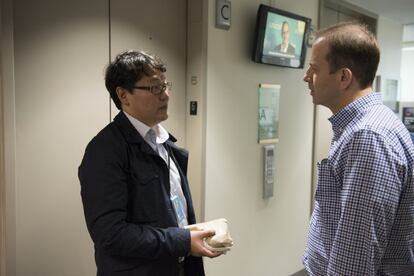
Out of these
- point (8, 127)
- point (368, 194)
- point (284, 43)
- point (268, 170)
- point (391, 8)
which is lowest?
point (268, 170)

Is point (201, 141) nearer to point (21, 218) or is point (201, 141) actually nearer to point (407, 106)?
point (21, 218)

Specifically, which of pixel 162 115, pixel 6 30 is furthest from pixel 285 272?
pixel 6 30

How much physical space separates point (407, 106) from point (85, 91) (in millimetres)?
4277

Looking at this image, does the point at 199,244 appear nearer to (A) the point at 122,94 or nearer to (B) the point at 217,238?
(B) the point at 217,238

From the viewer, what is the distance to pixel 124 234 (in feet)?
4.05

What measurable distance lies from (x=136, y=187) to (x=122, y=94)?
0.34 meters

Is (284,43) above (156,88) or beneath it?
above

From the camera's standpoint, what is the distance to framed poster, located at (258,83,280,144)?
115 inches

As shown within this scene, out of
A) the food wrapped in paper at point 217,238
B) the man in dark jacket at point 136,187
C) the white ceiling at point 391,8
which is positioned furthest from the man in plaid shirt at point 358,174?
the white ceiling at point 391,8

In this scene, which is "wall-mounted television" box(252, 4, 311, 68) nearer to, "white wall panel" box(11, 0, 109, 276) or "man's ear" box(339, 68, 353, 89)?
"white wall panel" box(11, 0, 109, 276)

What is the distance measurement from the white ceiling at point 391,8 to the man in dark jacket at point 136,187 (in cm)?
301

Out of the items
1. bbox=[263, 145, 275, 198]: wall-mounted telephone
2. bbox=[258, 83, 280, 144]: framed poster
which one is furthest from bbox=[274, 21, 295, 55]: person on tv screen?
bbox=[263, 145, 275, 198]: wall-mounted telephone

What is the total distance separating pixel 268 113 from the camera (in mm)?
2994

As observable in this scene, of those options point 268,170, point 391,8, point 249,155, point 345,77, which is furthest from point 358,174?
point 391,8
